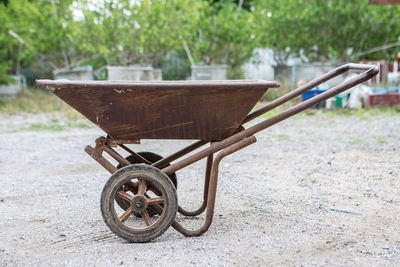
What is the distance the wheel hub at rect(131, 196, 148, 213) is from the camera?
2.88 meters

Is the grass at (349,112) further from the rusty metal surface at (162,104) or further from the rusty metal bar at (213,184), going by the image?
the rusty metal surface at (162,104)

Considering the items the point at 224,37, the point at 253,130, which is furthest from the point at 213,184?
Result: the point at 224,37

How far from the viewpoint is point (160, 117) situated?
281cm

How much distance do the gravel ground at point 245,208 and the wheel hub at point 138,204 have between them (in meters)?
0.23

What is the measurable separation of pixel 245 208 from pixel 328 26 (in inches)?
359

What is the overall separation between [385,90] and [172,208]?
9.12 m

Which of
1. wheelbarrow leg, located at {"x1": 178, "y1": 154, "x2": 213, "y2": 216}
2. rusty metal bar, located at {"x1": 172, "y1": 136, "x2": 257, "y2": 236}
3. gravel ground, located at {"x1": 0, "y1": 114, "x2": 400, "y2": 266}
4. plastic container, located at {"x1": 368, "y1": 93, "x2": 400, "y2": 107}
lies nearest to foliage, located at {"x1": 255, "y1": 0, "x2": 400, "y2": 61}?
plastic container, located at {"x1": 368, "y1": 93, "x2": 400, "y2": 107}

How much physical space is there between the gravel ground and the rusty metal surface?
72 cm

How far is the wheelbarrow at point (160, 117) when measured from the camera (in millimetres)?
2682

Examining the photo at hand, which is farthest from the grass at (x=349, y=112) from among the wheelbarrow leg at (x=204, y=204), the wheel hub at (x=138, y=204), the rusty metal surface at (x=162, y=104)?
the wheel hub at (x=138, y=204)

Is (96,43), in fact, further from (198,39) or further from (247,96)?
(247,96)

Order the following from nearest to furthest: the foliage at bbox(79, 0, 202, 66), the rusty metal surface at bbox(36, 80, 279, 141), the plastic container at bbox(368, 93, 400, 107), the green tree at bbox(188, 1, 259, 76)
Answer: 1. the rusty metal surface at bbox(36, 80, 279, 141)
2. the plastic container at bbox(368, 93, 400, 107)
3. the foliage at bbox(79, 0, 202, 66)
4. the green tree at bbox(188, 1, 259, 76)

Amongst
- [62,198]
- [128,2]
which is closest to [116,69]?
[128,2]

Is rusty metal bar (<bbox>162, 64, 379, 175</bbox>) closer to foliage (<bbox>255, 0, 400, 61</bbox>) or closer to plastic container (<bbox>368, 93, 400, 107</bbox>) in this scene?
plastic container (<bbox>368, 93, 400, 107</bbox>)
